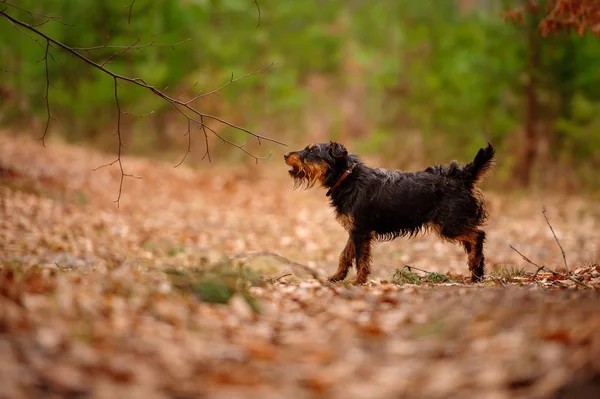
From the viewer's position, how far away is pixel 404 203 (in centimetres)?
669

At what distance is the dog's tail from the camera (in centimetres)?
657

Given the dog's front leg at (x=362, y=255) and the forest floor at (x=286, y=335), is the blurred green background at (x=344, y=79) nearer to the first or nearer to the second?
the dog's front leg at (x=362, y=255)

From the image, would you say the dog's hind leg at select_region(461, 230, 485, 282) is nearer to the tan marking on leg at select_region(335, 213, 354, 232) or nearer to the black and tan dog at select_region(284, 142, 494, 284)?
the black and tan dog at select_region(284, 142, 494, 284)

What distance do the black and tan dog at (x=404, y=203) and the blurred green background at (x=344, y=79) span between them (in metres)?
10.2

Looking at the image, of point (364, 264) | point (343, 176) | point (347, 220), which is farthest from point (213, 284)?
point (343, 176)

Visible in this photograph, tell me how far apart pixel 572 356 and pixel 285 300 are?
244cm

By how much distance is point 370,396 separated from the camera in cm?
290

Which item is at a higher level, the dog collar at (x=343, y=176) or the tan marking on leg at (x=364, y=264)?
the dog collar at (x=343, y=176)

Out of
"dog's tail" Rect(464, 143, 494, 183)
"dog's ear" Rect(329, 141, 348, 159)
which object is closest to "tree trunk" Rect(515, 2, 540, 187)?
"dog's tail" Rect(464, 143, 494, 183)

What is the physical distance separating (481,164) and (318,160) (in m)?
1.87

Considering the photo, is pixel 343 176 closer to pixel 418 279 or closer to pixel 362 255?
pixel 362 255

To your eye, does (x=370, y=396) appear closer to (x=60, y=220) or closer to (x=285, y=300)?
(x=285, y=300)

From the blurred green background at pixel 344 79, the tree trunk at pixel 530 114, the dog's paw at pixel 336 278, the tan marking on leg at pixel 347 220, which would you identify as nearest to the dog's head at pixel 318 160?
the tan marking on leg at pixel 347 220

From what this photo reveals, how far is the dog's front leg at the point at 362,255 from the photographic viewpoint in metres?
6.50
